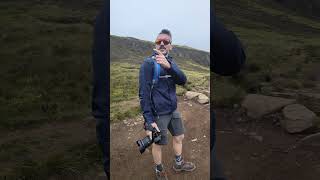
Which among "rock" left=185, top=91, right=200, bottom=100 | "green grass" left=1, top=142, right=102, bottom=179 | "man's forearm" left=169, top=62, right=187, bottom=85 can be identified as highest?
"man's forearm" left=169, top=62, right=187, bottom=85

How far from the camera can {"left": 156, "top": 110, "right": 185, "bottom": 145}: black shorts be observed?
2.90 m

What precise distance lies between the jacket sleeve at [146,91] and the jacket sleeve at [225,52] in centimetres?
35

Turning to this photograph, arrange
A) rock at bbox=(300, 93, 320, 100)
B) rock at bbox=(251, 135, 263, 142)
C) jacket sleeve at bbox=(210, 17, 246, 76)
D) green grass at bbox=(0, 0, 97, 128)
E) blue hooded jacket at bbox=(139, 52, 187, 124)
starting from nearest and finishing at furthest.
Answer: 1. jacket sleeve at bbox=(210, 17, 246, 76)
2. blue hooded jacket at bbox=(139, 52, 187, 124)
3. rock at bbox=(251, 135, 263, 142)
4. rock at bbox=(300, 93, 320, 100)
5. green grass at bbox=(0, 0, 97, 128)

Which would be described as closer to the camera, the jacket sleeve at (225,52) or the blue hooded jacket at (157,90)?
the jacket sleeve at (225,52)

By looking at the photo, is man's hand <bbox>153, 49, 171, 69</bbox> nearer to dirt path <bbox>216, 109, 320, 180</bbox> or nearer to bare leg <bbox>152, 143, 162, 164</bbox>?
bare leg <bbox>152, 143, 162, 164</bbox>

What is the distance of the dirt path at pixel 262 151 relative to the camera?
207 inches

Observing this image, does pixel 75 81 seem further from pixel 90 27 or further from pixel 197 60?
pixel 197 60

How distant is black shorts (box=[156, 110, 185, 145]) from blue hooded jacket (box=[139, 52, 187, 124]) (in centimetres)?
4

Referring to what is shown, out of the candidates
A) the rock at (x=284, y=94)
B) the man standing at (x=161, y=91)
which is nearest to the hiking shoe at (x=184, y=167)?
the man standing at (x=161, y=91)

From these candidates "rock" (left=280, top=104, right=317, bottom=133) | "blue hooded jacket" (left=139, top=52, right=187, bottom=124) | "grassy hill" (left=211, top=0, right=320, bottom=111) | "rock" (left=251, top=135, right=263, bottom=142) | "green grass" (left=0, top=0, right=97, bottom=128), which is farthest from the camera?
"green grass" (left=0, top=0, right=97, bottom=128)

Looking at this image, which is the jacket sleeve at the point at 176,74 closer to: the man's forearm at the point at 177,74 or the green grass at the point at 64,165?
the man's forearm at the point at 177,74

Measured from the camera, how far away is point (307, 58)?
629 cm

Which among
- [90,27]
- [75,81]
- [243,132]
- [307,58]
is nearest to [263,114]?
[243,132]

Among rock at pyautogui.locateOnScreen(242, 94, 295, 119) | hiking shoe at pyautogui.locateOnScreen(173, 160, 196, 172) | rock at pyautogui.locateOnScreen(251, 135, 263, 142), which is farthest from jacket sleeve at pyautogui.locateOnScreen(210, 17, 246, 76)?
rock at pyautogui.locateOnScreen(251, 135, 263, 142)
